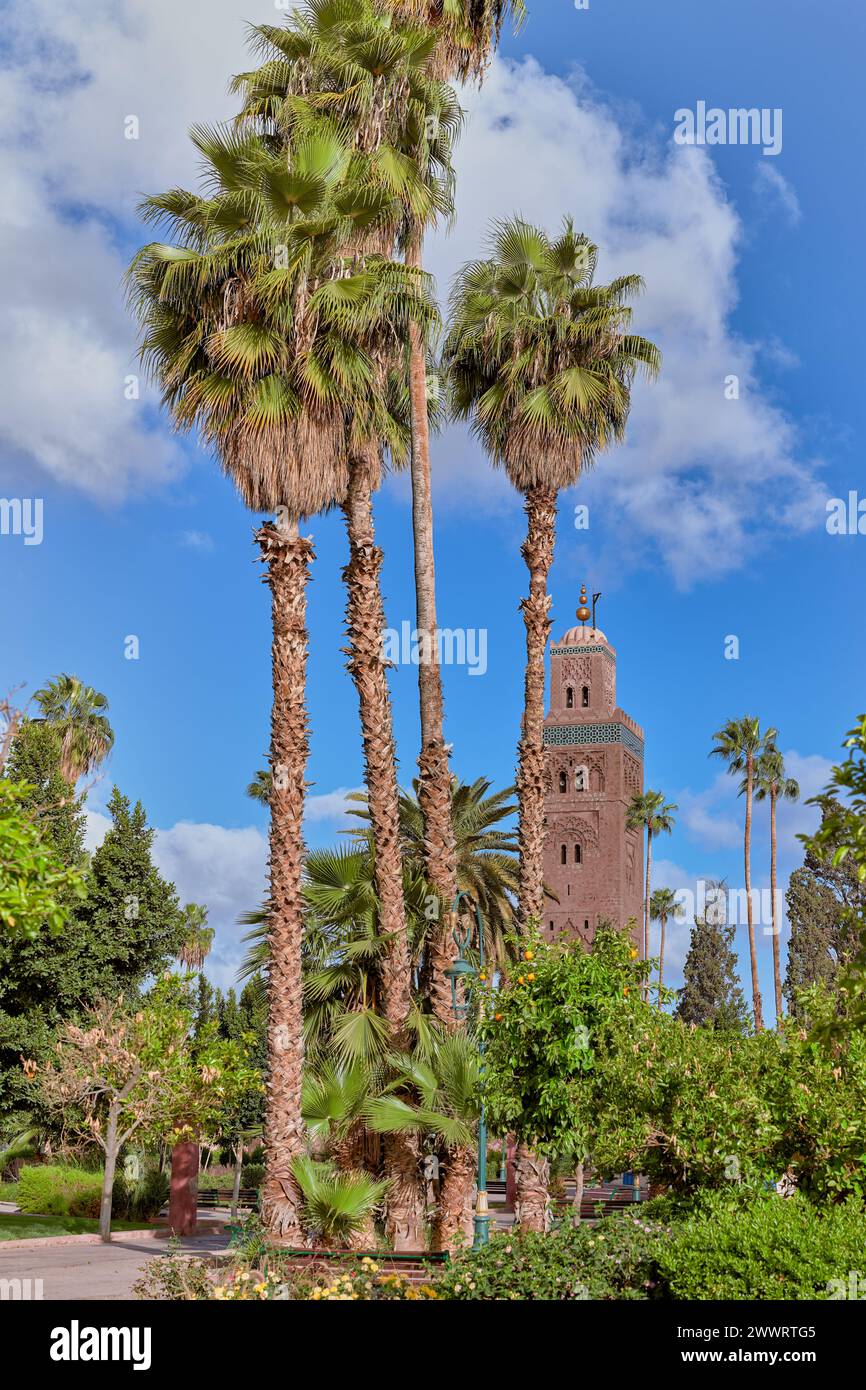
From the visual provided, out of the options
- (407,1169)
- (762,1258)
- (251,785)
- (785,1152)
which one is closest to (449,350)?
(407,1169)

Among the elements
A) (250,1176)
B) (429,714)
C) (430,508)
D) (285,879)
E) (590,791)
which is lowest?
(250,1176)

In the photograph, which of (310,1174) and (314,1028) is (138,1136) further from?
(310,1174)

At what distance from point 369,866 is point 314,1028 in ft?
9.08

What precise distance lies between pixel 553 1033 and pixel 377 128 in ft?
48.9

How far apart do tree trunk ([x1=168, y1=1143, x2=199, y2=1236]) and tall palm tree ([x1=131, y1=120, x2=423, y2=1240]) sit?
18.5m

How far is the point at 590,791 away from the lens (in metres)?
87.4

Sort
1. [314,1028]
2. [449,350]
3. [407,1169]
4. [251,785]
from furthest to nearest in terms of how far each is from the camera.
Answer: [251,785] → [449,350] → [314,1028] → [407,1169]

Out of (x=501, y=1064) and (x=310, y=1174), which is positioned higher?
(x=501, y=1064)

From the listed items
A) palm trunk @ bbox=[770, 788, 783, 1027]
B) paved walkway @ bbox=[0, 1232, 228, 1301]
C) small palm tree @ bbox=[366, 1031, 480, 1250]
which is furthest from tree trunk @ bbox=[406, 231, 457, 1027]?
palm trunk @ bbox=[770, 788, 783, 1027]

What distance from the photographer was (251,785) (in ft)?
204

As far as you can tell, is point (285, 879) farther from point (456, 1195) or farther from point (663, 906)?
point (663, 906)

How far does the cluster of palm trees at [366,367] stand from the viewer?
18547mm

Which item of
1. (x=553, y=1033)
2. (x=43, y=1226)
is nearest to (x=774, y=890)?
(x=43, y=1226)

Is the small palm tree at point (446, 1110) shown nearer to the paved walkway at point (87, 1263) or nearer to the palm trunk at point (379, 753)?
the palm trunk at point (379, 753)
